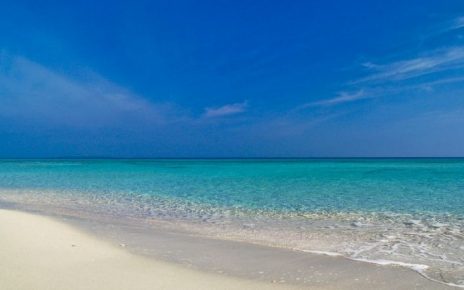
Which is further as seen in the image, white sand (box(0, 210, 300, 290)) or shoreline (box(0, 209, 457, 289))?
shoreline (box(0, 209, 457, 289))

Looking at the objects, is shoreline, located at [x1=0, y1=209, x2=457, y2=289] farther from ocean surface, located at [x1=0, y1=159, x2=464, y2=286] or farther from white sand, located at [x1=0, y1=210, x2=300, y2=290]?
ocean surface, located at [x1=0, y1=159, x2=464, y2=286]

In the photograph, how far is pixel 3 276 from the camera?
4.41 m

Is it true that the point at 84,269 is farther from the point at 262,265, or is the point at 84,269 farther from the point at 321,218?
the point at 321,218

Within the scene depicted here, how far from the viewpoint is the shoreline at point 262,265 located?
4668 millimetres

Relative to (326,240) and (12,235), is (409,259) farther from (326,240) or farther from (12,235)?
(12,235)

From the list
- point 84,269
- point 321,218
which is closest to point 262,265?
point 84,269

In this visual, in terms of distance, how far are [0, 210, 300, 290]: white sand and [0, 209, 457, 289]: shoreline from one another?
0.10m

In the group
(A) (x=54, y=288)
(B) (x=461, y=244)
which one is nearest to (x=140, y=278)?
(A) (x=54, y=288)

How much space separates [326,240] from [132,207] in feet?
24.3

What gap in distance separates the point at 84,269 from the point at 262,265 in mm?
2607

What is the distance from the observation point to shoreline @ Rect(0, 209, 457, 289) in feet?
15.3

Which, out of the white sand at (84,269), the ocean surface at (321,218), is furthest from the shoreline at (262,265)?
the ocean surface at (321,218)

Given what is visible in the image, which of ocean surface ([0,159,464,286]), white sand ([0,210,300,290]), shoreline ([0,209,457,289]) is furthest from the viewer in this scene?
ocean surface ([0,159,464,286])

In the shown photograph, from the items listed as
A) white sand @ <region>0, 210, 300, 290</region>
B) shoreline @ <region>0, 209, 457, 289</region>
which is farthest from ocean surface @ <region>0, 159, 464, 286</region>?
white sand @ <region>0, 210, 300, 290</region>
